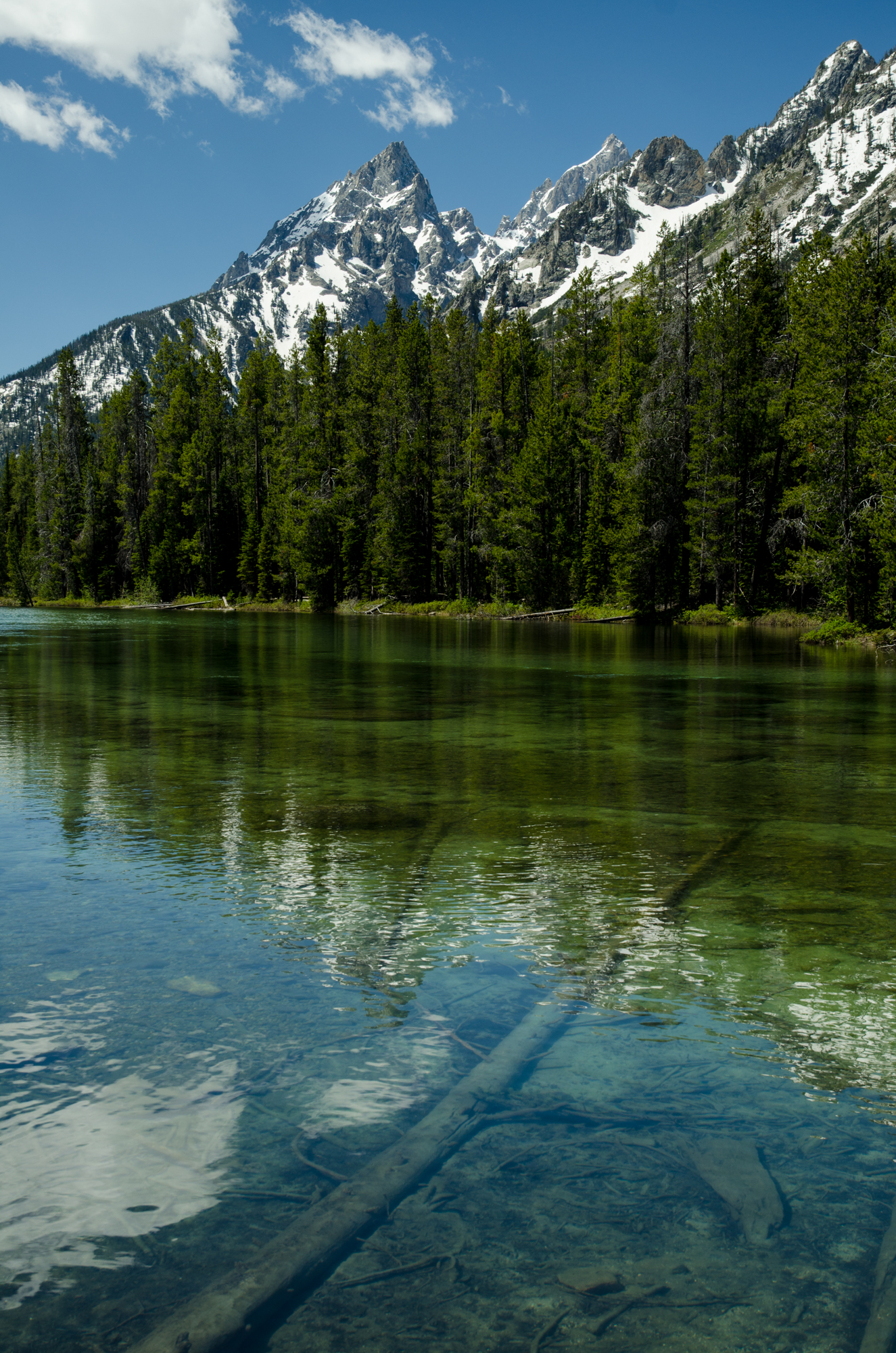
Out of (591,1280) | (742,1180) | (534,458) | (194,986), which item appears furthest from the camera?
(534,458)

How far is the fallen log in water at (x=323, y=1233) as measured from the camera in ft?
8.75

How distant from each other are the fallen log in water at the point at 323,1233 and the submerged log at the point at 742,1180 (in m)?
0.84

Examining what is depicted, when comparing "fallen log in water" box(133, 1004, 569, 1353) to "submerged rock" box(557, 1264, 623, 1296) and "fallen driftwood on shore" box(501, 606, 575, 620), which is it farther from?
"fallen driftwood on shore" box(501, 606, 575, 620)

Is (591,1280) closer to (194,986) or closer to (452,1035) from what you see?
(452,1035)

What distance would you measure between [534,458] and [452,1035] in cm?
5931

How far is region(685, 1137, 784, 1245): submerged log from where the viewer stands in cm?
314

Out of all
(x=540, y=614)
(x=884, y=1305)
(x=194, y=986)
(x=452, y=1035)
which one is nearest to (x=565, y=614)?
(x=540, y=614)

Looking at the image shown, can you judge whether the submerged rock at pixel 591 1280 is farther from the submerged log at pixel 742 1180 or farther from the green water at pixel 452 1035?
the submerged log at pixel 742 1180

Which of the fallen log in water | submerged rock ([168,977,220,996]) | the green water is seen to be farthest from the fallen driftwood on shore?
the fallen log in water

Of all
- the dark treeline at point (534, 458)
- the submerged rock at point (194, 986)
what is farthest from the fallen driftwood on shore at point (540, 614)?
the submerged rock at point (194, 986)

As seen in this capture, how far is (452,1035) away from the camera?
4.42 metres

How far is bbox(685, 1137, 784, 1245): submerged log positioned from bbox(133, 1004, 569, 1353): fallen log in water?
84 cm

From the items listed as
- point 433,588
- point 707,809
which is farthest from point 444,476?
point 707,809

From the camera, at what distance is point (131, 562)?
91.5 metres
